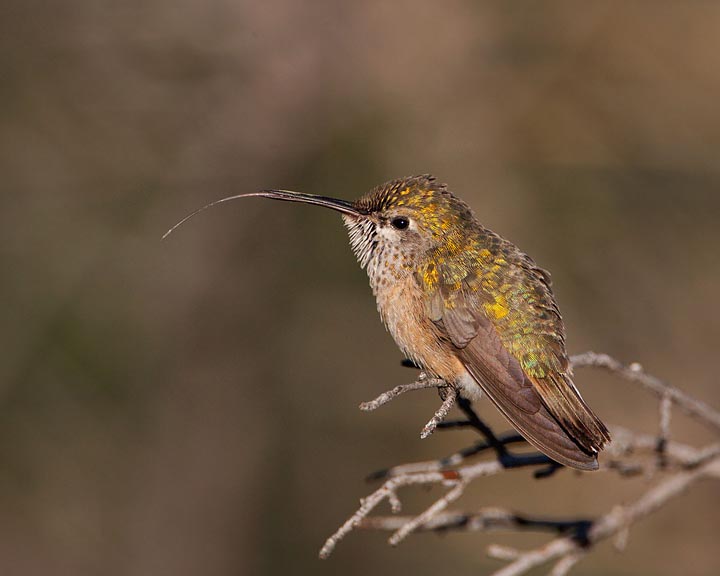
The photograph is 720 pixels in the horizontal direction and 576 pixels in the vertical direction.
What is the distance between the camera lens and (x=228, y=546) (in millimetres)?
8172

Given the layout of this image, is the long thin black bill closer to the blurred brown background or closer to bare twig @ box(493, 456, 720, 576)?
bare twig @ box(493, 456, 720, 576)

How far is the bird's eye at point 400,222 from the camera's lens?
11.5 ft

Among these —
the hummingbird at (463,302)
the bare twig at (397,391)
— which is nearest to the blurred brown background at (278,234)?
the hummingbird at (463,302)

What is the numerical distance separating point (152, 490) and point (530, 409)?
579cm

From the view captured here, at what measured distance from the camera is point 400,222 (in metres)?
3.52

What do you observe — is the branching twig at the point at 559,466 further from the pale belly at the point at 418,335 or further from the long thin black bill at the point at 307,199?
the long thin black bill at the point at 307,199

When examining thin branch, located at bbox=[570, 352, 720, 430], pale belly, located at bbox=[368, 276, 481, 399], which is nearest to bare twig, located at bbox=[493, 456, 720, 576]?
thin branch, located at bbox=[570, 352, 720, 430]

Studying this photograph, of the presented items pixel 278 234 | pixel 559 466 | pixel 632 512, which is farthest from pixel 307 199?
pixel 278 234

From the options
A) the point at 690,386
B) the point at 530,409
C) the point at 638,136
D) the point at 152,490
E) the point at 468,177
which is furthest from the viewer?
the point at 152,490

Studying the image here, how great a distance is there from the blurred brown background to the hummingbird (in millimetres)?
3449

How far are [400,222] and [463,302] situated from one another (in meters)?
0.45

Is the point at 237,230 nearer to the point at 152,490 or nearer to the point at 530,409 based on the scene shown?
the point at 152,490

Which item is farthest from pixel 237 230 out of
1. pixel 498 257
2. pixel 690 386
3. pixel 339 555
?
pixel 498 257

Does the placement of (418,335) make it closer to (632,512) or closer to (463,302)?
(463,302)
